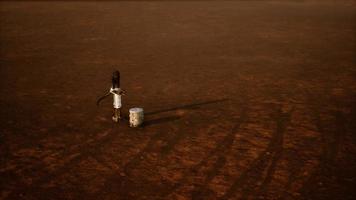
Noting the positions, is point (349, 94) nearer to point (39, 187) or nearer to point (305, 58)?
point (305, 58)

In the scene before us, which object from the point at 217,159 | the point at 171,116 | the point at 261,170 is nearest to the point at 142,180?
the point at 217,159

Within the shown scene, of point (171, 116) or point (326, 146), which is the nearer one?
point (326, 146)

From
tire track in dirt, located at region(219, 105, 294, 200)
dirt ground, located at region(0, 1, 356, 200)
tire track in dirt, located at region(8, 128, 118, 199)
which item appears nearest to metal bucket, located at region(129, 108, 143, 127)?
dirt ground, located at region(0, 1, 356, 200)

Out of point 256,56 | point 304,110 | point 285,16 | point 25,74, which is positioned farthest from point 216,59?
point 285,16

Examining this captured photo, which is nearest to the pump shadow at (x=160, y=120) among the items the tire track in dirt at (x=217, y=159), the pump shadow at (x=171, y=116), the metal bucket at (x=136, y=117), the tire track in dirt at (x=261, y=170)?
the pump shadow at (x=171, y=116)

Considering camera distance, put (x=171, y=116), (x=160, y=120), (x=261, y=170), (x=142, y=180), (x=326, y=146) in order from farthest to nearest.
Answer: (x=171, y=116) → (x=160, y=120) → (x=326, y=146) → (x=261, y=170) → (x=142, y=180)

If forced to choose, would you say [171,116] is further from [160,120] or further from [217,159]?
[217,159]
